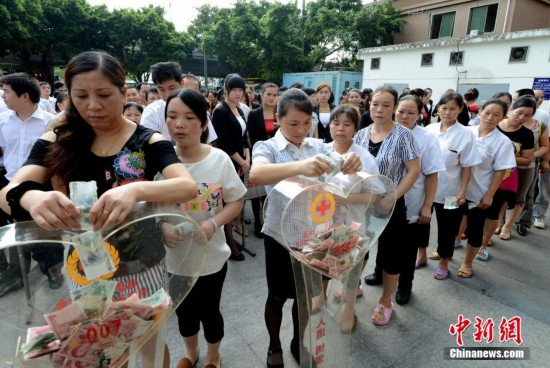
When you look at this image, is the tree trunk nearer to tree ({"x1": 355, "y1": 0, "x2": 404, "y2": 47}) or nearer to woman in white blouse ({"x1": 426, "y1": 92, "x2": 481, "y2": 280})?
tree ({"x1": 355, "y1": 0, "x2": 404, "y2": 47})

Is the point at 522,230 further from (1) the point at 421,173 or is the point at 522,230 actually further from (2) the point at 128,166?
(2) the point at 128,166

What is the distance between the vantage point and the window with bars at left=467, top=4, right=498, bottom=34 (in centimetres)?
1631

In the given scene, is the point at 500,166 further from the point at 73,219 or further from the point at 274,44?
the point at 274,44

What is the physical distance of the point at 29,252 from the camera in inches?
32.1

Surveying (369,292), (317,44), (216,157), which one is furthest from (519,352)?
(317,44)

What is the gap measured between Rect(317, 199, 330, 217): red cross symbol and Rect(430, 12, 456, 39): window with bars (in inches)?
838

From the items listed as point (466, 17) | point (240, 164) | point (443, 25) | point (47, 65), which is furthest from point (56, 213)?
point (443, 25)

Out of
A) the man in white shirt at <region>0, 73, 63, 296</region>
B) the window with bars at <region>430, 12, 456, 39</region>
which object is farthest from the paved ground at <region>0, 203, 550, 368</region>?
the window with bars at <region>430, 12, 456, 39</region>

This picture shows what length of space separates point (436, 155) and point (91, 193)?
2.16 meters

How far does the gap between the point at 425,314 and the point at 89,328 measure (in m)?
2.42

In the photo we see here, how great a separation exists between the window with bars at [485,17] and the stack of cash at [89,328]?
20832 mm

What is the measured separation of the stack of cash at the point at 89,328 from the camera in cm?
80

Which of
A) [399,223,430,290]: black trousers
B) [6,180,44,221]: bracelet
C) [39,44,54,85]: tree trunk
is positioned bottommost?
[399,223,430,290]: black trousers

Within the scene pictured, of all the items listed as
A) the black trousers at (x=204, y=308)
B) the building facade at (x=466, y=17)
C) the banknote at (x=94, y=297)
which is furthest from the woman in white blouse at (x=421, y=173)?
the building facade at (x=466, y=17)
